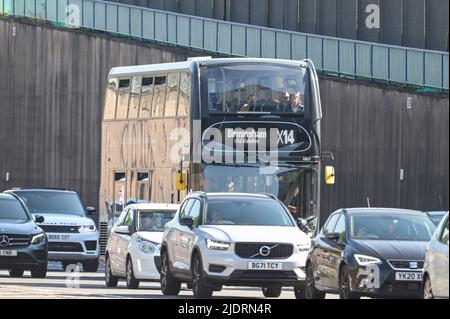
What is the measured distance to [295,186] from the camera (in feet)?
102

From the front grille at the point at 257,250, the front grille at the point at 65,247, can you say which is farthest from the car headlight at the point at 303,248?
the front grille at the point at 65,247

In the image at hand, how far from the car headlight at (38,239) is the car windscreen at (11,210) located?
71 cm

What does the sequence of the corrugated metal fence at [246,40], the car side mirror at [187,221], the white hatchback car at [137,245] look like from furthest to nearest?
the corrugated metal fence at [246,40]
the white hatchback car at [137,245]
the car side mirror at [187,221]

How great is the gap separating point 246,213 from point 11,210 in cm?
809

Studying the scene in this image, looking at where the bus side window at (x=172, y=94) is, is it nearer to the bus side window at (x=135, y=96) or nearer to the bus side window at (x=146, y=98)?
the bus side window at (x=146, y=98)

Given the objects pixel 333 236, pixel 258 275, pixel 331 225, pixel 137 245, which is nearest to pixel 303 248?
pixel 331 225

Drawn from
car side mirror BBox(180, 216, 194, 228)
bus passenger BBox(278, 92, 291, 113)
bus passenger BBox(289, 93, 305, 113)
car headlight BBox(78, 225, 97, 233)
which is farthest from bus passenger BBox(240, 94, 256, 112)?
car side mirror BBox(180, 216, 194, 228)

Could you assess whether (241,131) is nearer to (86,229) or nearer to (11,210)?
(11,210)

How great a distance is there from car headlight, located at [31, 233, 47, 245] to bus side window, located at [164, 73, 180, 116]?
3873mm

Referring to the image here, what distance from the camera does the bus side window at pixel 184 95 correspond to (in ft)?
103

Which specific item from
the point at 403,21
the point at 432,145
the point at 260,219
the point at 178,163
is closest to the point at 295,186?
the point at 178,163

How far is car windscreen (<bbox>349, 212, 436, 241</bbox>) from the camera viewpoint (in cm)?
2222

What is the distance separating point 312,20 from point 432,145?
958 centimetres
